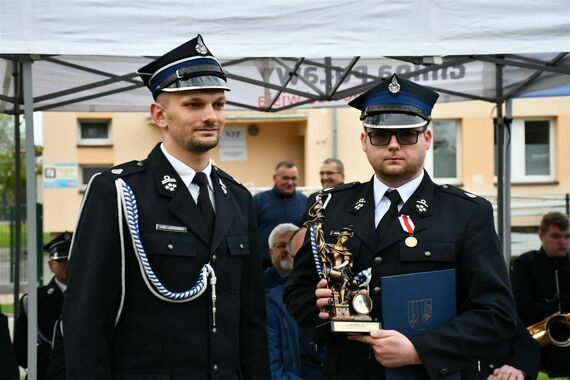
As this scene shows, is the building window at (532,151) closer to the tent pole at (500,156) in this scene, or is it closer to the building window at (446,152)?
the building window at (446,152)

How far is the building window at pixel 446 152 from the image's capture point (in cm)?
2059

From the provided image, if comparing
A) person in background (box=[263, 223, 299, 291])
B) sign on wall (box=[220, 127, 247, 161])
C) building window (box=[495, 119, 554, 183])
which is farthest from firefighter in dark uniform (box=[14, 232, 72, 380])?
sign on wall (box=[220, 127, 247, 161])

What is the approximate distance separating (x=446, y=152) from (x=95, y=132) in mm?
9022

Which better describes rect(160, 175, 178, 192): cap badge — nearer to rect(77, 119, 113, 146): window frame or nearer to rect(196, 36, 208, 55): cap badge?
rect(196, 36, 208, 55): cap badge

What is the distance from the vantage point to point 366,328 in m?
2.83

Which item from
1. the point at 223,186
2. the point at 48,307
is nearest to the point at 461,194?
the point at 223,186

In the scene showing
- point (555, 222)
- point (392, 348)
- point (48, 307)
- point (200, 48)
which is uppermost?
point (200, 48)

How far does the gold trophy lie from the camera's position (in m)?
2.83

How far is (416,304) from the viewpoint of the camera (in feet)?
9.48

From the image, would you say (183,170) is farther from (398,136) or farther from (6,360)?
(6,360)

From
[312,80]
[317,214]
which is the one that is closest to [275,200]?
[312,80]

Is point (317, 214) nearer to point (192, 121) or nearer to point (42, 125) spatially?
point (192, 121)

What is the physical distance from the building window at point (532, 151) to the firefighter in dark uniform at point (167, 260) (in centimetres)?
1839

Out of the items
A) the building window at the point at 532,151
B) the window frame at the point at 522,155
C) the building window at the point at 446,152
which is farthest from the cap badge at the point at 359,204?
the building window at the point at 532,151
